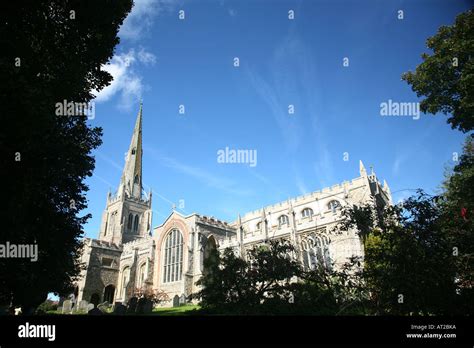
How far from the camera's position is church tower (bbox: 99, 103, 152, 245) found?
50219 millimetres

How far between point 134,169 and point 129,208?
8.01m

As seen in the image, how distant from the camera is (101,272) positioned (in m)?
39.0

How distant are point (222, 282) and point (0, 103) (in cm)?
692

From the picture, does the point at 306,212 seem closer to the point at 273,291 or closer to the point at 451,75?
the point at 451,75

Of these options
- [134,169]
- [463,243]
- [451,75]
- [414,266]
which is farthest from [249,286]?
[134,169]

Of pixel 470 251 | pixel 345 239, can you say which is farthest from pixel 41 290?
pixel 345 239

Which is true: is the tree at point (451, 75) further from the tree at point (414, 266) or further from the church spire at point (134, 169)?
the church spire at point (134, 169)

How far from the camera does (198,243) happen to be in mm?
30906

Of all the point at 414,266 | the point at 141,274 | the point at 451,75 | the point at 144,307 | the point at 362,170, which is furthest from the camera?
the point at 141,274

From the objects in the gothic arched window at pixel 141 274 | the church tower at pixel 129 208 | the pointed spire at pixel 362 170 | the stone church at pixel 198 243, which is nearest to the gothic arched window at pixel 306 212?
the stone church at pixel 198 243

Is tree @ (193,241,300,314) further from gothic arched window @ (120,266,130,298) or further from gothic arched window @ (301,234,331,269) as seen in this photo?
gothic arched window @ (120,266,130,298)

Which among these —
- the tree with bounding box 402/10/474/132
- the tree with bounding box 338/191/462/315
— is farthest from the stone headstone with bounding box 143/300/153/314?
the tree with bounding box 402/10/474/132

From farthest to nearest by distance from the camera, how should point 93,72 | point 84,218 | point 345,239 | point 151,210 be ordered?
point 151,210, point 345,239, point 84,218, point 93,72

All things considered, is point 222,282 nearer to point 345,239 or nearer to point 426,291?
point 426,291
